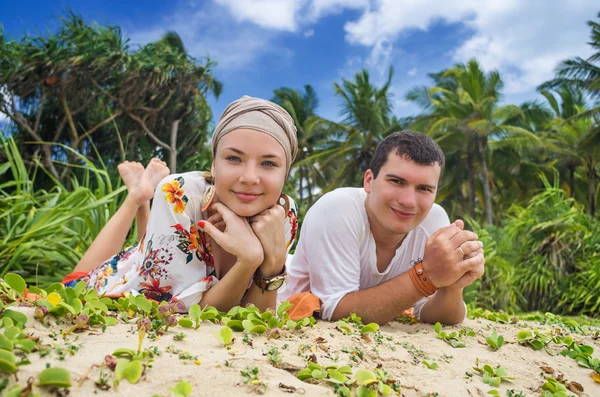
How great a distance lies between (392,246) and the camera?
10.3 ft

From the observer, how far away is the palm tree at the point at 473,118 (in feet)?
85.0

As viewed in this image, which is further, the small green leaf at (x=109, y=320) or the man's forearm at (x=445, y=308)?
the man's forearm at (x=445, y=308)

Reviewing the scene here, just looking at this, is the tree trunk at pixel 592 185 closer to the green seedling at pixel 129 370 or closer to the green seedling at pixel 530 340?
the green seedling at pixel 530 340

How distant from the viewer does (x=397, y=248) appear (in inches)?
124

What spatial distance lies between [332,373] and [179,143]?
18.7 metres

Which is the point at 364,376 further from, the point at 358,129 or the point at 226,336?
the point at 358,129

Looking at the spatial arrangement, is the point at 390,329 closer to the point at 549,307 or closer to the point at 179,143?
the point at 549,307

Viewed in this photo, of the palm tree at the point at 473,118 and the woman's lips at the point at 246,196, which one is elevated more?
the palm tree at the point at 473,118

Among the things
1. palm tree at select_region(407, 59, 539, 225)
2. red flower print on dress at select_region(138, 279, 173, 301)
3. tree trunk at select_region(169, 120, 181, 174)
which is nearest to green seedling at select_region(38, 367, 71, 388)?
red flower print on dress at select_region(138, 279, 173, 301)

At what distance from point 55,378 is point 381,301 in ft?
6.21

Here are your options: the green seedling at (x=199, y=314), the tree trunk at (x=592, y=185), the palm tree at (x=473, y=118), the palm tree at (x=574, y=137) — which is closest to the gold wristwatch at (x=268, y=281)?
the green seedling at (x=199, y=314)

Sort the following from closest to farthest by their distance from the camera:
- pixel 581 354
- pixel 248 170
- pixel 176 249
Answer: pixel 248 170 → pixel 176 249 → pixel 581 354

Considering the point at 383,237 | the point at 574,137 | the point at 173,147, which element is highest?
the point at 574,137

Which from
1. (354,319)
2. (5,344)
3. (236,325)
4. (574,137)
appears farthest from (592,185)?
(5,344)
